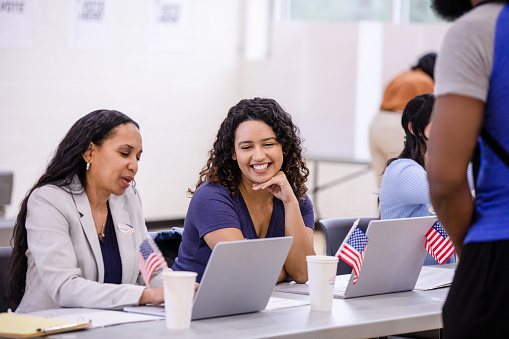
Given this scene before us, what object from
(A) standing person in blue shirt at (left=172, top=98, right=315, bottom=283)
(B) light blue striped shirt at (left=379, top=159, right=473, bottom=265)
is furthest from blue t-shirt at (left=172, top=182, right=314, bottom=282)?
(B) light blue striped shirt at (left=379, top=159, right=473, bottom=265)

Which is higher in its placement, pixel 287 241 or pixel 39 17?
pixel 39 17

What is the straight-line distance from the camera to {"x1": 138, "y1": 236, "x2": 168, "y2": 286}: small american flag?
200cm

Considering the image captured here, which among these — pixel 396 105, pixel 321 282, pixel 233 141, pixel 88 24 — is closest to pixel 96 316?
pixel 321 282

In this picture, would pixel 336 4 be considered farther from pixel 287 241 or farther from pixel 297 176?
pixel 287 241

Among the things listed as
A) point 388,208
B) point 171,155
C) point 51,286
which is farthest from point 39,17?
point 51,286

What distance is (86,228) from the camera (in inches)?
95.7

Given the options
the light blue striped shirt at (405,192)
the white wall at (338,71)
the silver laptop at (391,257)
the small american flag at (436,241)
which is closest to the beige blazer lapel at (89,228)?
the silver laptop at (391,257)

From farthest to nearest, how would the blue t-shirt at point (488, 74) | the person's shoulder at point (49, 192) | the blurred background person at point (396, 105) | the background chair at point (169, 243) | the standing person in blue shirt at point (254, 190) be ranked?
1. the blurred background person at point (396, 105)
2. the background chair at point (169, 243)
3. the standing person in blue shirt at point (254, 190)
4. the person's shoulder at point (49, 192)
5. the blue t-shirt at point (488, 74)

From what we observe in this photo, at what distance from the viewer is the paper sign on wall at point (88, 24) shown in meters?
6.40

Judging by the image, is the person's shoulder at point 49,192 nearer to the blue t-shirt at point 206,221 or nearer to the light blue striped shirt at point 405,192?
the blue t-shirt at point 206,221

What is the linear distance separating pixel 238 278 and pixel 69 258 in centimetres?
56

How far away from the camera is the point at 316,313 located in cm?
210

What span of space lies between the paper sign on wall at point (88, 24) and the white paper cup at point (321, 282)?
4.69 metres

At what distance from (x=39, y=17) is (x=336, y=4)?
304cm
